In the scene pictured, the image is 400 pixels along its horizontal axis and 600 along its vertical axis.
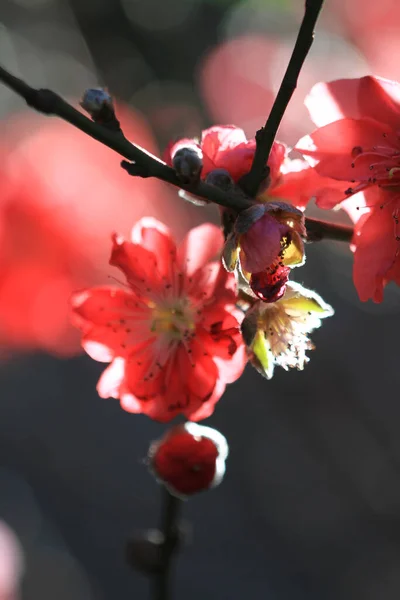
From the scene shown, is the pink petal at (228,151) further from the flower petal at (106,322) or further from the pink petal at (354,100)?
the flower petal at (106,322)

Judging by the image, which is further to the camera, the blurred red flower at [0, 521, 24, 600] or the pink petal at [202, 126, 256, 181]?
the blurred red flower at [0, 521, 24, 600]

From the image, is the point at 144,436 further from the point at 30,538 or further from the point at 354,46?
the point at 354,46

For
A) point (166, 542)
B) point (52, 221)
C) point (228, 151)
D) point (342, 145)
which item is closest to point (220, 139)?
point (228, 151)

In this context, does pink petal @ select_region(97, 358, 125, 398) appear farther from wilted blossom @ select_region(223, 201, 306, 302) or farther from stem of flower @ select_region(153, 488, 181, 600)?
wilted blossom @ select_region(223, 201, 306, 302)

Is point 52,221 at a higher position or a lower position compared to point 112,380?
lower

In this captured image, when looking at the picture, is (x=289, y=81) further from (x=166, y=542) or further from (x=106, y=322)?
(x=166, y=542)

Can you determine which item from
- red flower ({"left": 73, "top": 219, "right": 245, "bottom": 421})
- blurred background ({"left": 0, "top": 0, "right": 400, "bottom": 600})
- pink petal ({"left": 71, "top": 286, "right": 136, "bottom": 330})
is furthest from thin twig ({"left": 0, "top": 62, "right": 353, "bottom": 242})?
blurred background ({"left": 0, "top": 0, "right": 400, "bottom": 600})

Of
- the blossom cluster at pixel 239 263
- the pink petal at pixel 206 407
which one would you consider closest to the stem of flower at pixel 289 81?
the blossom cluster at pixel 239 263
